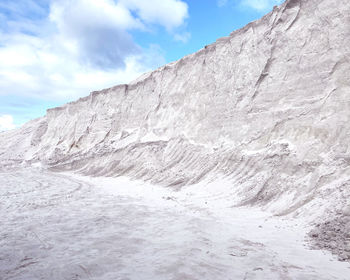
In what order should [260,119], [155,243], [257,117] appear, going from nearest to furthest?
[155,243], [260,119], [257,117]

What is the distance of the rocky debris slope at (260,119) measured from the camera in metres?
7.31

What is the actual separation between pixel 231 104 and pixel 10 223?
28.5 ft

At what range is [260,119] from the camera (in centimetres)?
1030

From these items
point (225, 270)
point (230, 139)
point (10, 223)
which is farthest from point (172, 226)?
point (230, 139)

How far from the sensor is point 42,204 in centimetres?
845

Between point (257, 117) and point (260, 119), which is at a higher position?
point (257, 117)

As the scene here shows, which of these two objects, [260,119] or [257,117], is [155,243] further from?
[257,117]

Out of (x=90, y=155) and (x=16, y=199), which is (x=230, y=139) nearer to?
(x=16, y=199)

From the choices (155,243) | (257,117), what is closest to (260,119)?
(257,117)

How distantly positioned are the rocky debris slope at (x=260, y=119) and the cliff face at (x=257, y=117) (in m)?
A: 0.04

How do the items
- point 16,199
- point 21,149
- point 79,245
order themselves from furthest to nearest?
point 21,149 → point 16,199 → point 79,245

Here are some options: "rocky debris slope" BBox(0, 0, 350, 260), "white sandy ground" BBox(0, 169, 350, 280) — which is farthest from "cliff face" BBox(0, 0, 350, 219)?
"white sandy ground" BBox(0, 169, 350, 280)

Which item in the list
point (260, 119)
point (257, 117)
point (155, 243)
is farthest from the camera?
point (257, 117)

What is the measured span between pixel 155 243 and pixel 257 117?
272 inches
